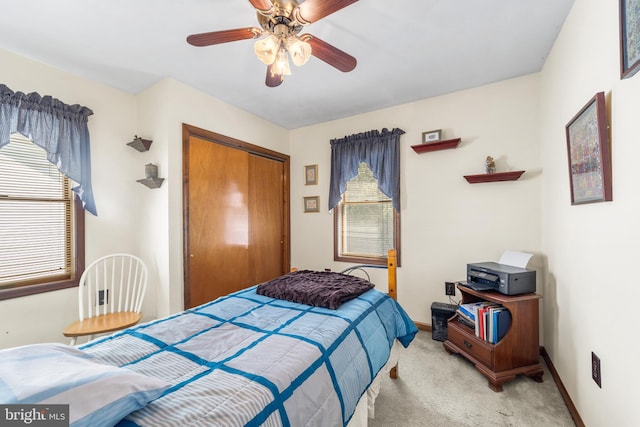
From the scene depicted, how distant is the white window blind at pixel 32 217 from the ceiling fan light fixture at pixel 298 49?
2.31 metres

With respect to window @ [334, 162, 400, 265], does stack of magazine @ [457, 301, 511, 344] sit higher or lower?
lower

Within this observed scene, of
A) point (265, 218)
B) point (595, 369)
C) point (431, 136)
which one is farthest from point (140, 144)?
point (595, 369)

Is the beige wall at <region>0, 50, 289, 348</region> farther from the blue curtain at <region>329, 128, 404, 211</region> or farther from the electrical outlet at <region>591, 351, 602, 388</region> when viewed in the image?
the electrical outlet at <region>591, 351, 602, 388</region>

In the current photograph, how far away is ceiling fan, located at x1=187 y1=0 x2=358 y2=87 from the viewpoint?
1.26m

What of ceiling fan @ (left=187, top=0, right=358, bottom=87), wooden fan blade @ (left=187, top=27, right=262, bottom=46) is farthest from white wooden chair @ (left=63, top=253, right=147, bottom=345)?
ceiling fan @ (left=187, top=0, right=358, bottom=87)

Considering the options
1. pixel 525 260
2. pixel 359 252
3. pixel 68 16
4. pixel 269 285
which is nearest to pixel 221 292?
pixel 269 285

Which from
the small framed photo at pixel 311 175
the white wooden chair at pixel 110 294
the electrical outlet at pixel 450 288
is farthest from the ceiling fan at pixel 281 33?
the electrical outlet at pixel 450 288

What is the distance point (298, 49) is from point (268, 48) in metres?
0.15

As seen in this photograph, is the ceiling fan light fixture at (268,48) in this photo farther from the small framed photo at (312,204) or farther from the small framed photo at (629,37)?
the small framed photo at (312,204)

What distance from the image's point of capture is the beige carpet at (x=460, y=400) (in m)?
1.66

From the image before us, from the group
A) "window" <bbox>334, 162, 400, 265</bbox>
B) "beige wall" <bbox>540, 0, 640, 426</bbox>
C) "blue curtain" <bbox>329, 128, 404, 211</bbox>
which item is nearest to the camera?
"beige wall" <bbox>540, 0, 640, 426</bbox>

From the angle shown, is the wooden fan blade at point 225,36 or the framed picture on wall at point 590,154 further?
the wooden fan blade at point 225,36

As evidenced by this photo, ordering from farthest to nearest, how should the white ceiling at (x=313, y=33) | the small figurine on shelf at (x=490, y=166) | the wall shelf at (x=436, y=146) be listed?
the wall shelf at (x=436, y=146), the small figurine on shelf at (x=490, y=166), the white ceiling at (x=313, y=33)

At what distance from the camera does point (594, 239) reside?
1.42m
